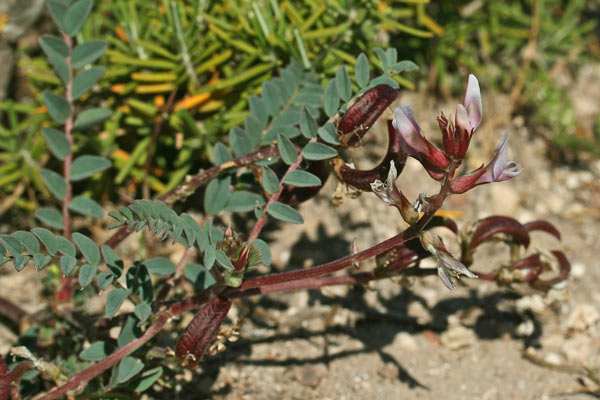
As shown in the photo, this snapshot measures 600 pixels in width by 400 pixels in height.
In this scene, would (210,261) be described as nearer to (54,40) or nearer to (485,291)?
(54,40)

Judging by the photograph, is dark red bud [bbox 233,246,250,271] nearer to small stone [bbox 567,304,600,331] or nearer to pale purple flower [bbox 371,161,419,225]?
pale purple flower [bbox 371,161,419,225]

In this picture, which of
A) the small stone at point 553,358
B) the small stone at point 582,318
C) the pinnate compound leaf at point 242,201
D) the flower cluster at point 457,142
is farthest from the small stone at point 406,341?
the flower cluster at point 457,142

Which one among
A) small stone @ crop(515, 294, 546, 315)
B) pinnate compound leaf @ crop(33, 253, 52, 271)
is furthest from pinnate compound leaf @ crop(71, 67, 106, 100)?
small stone @ crop(515, 294, 546, 315)

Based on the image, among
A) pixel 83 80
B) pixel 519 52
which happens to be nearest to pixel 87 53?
pixel 83 80

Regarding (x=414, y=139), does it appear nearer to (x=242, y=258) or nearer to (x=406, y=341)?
(x=242, y=258)

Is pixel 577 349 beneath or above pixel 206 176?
beneath
